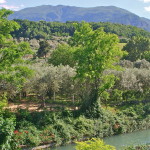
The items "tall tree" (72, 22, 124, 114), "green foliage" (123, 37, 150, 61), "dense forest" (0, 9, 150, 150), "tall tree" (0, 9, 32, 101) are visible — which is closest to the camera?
"tall tree" (0, 9, 32, 101)

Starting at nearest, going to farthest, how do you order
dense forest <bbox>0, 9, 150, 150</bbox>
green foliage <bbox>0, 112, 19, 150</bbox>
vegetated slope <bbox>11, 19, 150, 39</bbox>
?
1. green foliage <bbox>0, 112, 19, 150</bbox>
2. dense forest <bbox>0, 9, 150, 150</bbox>
3. vegetated slope <bbox>11, 19, 150, 39</bbox>

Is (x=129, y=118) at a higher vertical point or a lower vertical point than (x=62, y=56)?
lower

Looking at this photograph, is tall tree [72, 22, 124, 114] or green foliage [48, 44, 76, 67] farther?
green foliage [48, 44, 76, 67]

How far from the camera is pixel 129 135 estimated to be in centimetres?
3403

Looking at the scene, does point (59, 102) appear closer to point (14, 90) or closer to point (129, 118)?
point (14, 90)

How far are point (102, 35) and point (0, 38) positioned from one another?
52.7 feet

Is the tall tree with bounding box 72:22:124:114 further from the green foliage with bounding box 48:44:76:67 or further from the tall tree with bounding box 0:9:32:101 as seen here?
the green foliage with bounding box 48:44:76:67

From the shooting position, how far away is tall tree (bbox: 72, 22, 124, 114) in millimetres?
36562

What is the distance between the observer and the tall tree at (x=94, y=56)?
3656cm

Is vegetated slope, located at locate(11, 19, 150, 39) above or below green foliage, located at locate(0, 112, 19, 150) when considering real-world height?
above

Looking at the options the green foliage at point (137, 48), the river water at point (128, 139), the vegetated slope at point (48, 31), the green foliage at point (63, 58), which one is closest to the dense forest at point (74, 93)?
the river water at point (128, 139)

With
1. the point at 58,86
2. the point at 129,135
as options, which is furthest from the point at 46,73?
the point at 129,135

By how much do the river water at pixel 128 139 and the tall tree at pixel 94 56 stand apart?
5658 mm

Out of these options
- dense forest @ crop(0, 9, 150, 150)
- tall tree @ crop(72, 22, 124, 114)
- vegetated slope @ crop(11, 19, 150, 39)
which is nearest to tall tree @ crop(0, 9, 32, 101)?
dense forest @ crop(0, 9, 150, 150)
